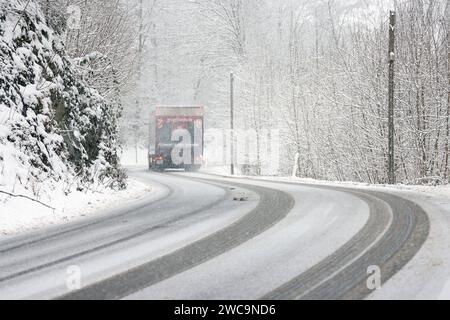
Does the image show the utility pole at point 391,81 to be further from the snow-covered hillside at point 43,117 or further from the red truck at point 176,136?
the red truck at point 176,136

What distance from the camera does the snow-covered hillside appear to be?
10.8 metres

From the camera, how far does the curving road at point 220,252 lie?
4.62 m

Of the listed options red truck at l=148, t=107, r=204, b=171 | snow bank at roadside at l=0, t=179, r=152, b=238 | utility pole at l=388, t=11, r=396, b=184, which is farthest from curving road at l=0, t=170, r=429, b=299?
red truck at l=148, t=107, r=204, b=171

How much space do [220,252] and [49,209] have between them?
5356mm

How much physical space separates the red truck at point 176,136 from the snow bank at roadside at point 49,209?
61.5ft

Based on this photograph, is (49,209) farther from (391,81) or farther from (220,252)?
(391,81)

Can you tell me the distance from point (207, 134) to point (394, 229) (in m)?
44.5

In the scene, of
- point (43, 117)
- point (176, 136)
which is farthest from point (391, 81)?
point (176, 136)

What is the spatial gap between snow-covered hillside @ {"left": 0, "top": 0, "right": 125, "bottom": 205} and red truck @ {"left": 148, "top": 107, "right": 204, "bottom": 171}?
16.5 metres

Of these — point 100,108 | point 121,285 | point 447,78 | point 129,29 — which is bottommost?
point 121,285

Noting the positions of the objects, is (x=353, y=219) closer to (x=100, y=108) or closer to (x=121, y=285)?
(x=121, y=285)

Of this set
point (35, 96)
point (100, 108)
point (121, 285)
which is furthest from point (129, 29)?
point (121, 285)

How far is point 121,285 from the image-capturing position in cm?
476

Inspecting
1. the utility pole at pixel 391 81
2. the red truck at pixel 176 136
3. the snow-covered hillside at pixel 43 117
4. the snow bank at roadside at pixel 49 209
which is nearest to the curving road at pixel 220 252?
the snow bank at roadside at pixel 49 209
